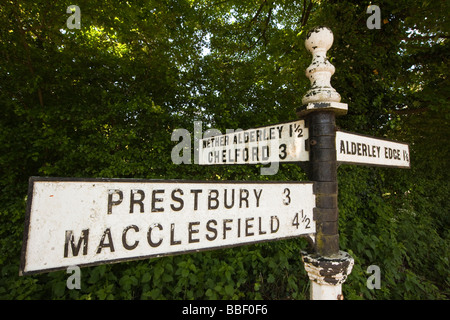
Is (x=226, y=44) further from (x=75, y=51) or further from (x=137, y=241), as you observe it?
(x=137, y=241)

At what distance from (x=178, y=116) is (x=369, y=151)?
2.78 metres

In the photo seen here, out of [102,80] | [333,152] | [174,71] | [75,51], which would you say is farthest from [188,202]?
[75,51]

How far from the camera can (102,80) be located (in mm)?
3533

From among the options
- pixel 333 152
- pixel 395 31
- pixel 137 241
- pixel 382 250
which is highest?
pixel 395 31

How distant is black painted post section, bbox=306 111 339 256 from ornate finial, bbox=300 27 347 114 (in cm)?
6

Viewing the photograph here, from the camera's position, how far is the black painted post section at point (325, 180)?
1302 mm

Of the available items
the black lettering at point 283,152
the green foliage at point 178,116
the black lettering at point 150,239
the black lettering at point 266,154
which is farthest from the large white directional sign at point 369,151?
the green foliage at point 178,116

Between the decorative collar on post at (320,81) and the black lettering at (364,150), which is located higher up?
the decorative collar on post at (320,81)

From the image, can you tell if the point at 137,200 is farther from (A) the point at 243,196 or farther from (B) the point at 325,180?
(B) the point at 325,180

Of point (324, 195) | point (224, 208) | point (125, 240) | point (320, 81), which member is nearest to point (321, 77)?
point (320, 81)

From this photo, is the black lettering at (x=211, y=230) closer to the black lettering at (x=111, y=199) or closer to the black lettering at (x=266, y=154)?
the black lettering at (x=111, y=199)

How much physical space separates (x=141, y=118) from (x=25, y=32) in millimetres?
2145

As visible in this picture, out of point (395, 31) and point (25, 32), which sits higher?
point (395, 31)

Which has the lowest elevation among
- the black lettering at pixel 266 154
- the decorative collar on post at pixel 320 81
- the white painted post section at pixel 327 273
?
the white painted post section at pixel 327 273
